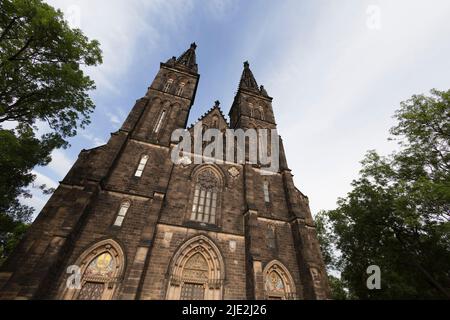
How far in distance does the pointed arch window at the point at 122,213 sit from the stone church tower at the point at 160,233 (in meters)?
0.06

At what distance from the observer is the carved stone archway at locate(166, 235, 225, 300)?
1099 centimetres

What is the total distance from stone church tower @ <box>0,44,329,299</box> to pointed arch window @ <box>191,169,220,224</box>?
2.8 inches

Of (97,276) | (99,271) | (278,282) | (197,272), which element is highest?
(197,272)

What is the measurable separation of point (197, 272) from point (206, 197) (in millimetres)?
4801

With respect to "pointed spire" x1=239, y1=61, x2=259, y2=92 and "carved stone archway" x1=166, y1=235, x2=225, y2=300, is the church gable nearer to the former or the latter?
"pointed spire" x1=239, y1=61, x2=259, y2=92

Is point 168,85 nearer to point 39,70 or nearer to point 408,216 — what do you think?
point 39,70

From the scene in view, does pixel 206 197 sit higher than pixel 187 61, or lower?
lower

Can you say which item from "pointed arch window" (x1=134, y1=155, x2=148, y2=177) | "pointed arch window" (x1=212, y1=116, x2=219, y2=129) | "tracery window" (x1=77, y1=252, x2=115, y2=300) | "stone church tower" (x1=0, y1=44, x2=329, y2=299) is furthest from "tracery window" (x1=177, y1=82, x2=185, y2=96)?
"tracery window" (x1=77, y1=252, x2=115, y2=300)

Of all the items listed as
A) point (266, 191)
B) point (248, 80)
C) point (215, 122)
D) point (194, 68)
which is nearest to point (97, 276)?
point (266, 191)

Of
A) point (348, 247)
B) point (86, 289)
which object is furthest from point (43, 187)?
point (348, 247)

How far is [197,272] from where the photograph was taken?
1181 centimetres

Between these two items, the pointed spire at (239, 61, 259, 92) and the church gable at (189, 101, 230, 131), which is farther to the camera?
the pointed spire at (239, 61, 259, 92)

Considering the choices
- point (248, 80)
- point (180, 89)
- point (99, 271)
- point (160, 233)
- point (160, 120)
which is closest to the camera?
point (99, 271)
